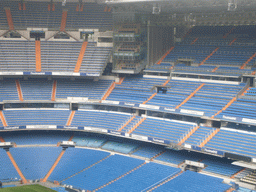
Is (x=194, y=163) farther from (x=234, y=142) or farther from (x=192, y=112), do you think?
(x=192, y=112)

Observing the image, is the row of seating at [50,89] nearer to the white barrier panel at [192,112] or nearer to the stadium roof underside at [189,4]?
the stadium roof underside at [189,4]

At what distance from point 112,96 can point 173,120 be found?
946cm

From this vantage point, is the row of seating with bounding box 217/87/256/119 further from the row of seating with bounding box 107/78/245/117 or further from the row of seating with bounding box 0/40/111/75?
the row of seating with bounding box 0/40/111/75

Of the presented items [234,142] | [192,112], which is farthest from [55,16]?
[234,142]

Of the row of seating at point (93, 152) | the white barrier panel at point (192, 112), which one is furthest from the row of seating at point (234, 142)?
the white barrier panel at point (192, 112)

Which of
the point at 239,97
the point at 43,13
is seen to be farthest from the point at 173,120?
the point at 43,13

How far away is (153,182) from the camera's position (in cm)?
3697

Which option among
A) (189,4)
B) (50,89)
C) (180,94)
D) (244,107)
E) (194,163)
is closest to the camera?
(194,163)

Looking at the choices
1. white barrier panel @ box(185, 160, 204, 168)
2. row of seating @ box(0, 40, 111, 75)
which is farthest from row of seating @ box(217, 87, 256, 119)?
row of seating @ box(0, 40, 111, 75)

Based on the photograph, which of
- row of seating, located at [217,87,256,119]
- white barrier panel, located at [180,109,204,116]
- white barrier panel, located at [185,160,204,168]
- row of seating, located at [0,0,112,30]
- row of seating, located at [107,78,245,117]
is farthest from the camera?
row of seating, located at [0,0,112,30]

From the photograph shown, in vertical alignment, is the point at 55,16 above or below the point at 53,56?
above

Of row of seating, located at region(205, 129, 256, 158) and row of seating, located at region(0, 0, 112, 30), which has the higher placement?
row of seating, located at region(0, 0, 112, 30)

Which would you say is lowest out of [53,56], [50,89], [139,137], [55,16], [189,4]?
[139,137]

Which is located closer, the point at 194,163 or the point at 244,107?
the point at 194,163
